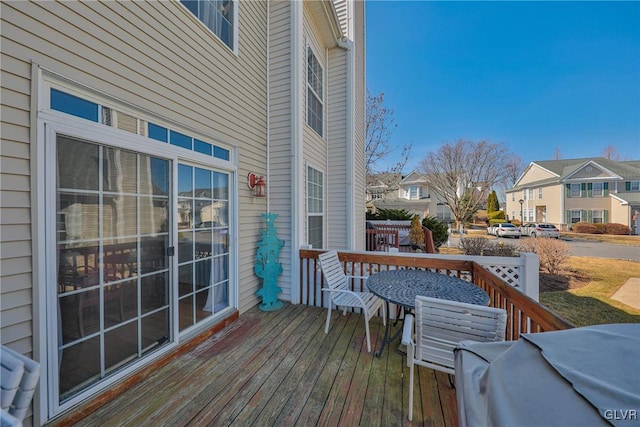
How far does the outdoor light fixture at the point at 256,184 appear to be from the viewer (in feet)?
12.4

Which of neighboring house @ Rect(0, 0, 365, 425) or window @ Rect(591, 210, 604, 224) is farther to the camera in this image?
window @ Rect(591, 210, 604, 224)

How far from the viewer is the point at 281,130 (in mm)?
4238

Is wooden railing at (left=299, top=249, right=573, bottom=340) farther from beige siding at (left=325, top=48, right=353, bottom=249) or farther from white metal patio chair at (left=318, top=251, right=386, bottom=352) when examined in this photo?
beige siding at (left=325, top=48, right=353, bottom=249)

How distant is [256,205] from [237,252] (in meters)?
0.86

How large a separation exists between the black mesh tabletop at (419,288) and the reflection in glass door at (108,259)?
7.34 feet

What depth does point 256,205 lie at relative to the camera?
158 inches

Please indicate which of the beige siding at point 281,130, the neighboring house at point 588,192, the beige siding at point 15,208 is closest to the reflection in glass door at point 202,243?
the beige siding at point 281,130

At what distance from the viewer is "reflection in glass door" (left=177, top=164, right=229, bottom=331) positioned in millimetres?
2723

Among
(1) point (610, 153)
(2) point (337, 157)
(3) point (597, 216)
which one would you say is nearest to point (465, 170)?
(3) point (597, 216)

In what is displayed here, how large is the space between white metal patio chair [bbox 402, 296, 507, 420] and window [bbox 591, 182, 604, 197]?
94.0ft

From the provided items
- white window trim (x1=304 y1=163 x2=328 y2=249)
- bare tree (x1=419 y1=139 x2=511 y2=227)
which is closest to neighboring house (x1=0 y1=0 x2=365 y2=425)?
white window trim (x1=304 y1=163 x2=328 y2=249)

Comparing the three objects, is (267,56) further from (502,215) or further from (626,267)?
(502,215)

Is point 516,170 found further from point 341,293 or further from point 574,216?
point 341,293

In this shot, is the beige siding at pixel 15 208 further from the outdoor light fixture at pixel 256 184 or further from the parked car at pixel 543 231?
the parked car at pixel 543 231
